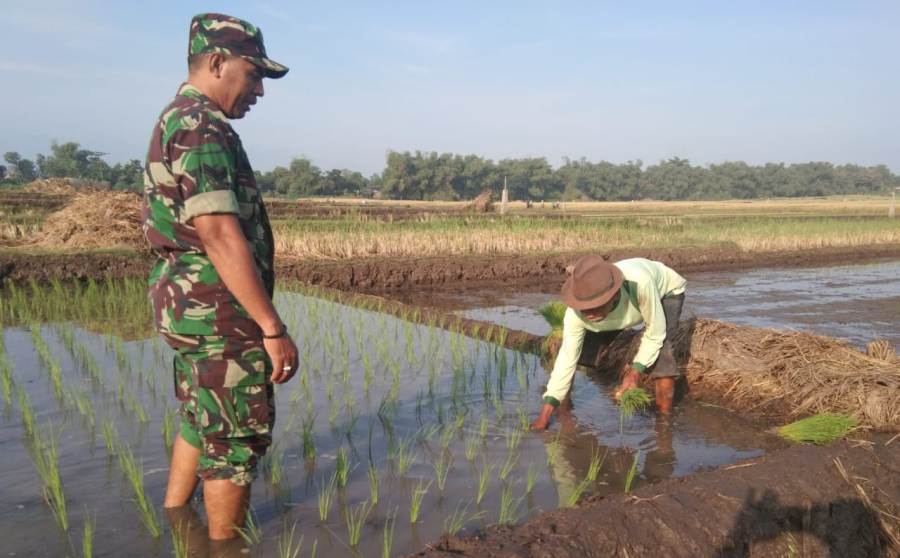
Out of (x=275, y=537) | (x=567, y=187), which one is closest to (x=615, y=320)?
(x=275, y=537)

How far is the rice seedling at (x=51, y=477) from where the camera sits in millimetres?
2414

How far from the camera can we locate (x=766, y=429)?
3.86m

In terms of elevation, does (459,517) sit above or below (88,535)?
below

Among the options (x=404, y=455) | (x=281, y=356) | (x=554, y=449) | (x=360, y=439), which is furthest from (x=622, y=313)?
(x=281, y=356)

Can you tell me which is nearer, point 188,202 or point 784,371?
point 188,202

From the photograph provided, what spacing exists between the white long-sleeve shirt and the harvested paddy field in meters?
0.38

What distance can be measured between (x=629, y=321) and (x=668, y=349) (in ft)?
1.07

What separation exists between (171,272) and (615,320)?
2.45 m

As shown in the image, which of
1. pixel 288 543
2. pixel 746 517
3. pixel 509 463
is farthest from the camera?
pixel 509 463

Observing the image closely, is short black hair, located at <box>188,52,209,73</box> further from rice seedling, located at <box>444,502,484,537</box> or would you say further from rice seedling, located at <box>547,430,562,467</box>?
rice seedling, located at <box>547,430,562,467</box>

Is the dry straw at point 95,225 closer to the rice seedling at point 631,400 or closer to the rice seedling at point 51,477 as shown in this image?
the rice seedling at point 51,477

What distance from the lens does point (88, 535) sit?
206cm

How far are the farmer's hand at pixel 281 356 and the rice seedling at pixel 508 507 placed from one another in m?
0.99

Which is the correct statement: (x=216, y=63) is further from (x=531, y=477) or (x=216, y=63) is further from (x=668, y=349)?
(x=668, y=349)
